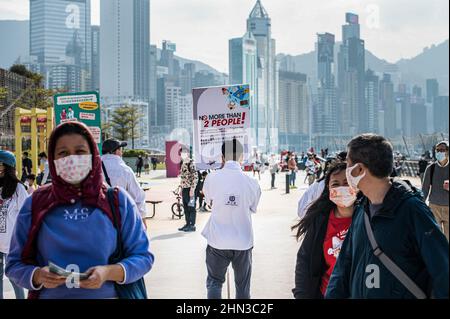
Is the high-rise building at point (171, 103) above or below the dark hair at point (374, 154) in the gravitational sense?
above

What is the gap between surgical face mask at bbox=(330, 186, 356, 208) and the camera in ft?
11.2

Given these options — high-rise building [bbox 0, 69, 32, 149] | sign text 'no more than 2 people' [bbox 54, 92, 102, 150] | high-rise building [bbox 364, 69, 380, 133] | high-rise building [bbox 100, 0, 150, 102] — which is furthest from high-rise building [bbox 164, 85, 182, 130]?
sign text 'no more than 2 people' [bbox 54, 92, 102, 150]

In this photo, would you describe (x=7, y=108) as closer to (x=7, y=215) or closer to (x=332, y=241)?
(x=7, y=215)

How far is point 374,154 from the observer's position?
253 cm

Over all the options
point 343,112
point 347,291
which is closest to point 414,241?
point 347,291

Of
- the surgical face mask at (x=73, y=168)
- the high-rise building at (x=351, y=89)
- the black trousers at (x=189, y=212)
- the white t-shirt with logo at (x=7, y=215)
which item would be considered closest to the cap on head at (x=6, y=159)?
the white t-shirt with logo at (x=7, y=215)

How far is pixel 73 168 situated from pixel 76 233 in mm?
293

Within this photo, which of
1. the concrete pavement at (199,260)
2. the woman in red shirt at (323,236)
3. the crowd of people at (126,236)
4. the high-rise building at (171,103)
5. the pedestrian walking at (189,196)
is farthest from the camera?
the high-rise building at (171,103)

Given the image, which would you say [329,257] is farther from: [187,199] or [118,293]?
[187,199]

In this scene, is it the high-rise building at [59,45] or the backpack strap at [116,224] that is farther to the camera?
the high-rise building at [59,45]

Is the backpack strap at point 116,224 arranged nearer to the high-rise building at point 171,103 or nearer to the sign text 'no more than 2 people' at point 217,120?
the sign text 'no more than 2 people' at point 217,120

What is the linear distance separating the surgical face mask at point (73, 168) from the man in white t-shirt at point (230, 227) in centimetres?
263

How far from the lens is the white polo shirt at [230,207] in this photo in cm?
503

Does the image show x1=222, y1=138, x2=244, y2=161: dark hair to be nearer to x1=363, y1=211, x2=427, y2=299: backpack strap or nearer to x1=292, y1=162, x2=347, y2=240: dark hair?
x1=292, y1=162, x2=347, y2=240: dark hair
